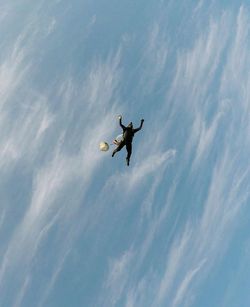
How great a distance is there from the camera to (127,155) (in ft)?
166

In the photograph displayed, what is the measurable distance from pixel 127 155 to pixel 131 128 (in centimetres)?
301

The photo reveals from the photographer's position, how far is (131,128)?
50688 millimetres

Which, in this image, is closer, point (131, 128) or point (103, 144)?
point (103, 144)

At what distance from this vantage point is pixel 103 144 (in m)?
47.2

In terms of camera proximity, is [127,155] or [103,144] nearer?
[103,144]

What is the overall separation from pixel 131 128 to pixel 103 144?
4.92 metres

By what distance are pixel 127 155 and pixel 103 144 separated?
4.32 meters
